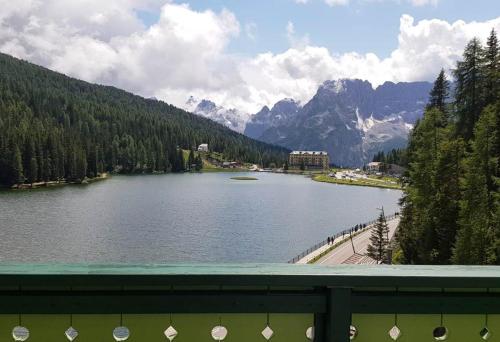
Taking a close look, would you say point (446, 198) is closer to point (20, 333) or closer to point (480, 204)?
point (480, 204)

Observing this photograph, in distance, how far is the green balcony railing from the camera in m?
3.18

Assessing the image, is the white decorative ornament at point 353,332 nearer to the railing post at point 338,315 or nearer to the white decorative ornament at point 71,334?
the railing post at point 338,315

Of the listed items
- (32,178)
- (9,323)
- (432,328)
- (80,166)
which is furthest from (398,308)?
(80,166)

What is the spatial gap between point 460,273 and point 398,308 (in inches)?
20.8

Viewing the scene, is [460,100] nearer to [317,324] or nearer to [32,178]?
[317,324]

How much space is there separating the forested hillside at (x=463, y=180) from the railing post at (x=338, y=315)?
22.4 meters

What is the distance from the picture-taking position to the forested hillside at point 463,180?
25.4 m

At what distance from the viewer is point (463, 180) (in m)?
27.2

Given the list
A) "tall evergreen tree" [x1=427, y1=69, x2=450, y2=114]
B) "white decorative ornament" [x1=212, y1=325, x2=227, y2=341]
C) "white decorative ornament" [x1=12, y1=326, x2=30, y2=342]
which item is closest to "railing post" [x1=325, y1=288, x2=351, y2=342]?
"white decorative ornament" [x1=212, y1=325, x2=227, y2=341]

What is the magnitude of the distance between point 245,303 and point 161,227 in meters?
62.1

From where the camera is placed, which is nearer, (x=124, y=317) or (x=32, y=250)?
(x=124, y=317)

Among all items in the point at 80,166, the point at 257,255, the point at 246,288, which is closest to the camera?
the point at 246,288

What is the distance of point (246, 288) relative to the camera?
128 inches

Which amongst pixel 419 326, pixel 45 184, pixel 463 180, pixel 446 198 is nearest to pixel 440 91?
pixel 446 198
